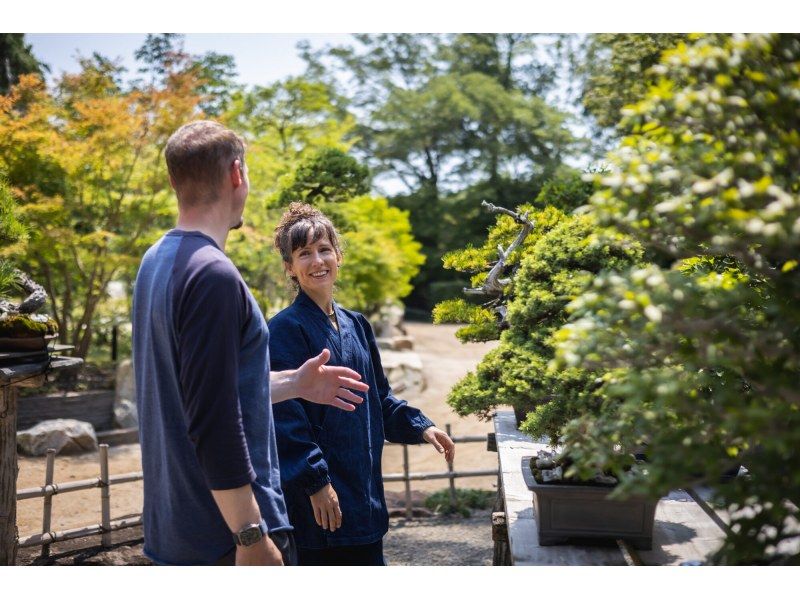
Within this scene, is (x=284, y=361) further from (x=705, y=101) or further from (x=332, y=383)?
(x=705, y=101)

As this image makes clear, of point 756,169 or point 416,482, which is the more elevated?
point 756,169

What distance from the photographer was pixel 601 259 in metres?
2.62

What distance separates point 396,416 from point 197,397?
109 centimetres

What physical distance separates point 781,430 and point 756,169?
0.43 meters

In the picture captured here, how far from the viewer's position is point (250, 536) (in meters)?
1.49

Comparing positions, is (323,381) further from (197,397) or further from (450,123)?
(450,123)

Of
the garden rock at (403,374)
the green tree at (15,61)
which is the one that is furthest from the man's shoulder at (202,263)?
the garden rock at (403,374)

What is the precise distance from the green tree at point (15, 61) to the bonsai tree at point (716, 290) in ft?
20.0

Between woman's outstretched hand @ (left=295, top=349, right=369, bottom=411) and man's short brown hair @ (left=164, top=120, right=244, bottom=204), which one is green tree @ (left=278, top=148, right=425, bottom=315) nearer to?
woman's outstretched hand @ (left=295, top=349, right=369, bottom=411)

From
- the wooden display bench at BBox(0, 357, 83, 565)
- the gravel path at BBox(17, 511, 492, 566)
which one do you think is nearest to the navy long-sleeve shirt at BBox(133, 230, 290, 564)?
the wooden display bench at BBox(0, 357, 83, 565)

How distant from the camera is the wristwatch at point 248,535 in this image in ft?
Result: 4.87

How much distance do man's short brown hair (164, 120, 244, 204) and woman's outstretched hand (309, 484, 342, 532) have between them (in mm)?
887

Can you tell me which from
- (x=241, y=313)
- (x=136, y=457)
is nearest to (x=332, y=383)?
(x=241, y=313)

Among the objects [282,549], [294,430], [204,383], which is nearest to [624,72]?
[294,430]
